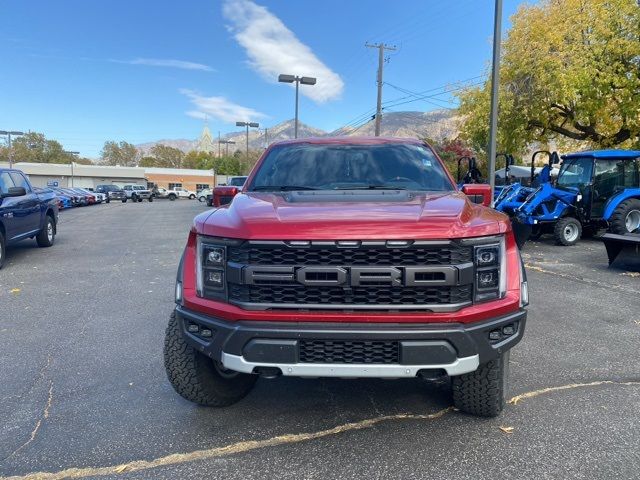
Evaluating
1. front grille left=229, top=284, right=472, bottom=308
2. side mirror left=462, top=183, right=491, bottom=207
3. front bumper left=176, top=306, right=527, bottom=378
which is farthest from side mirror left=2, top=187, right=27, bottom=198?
side mirror left=462, top=183, right=491, bottom=207

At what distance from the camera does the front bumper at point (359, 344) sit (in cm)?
246

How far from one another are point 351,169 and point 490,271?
1.71m

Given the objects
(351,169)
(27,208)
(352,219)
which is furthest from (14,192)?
(352,219)

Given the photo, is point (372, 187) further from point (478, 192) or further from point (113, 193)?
point (113, 193)

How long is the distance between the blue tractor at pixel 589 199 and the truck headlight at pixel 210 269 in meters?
10.3

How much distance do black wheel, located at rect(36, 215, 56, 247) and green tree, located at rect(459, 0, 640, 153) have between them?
13765 millimetres

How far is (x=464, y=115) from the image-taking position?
19766 millimetres

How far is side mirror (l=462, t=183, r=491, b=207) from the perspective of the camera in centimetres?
379

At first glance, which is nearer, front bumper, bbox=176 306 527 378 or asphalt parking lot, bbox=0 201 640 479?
front bumper, bbox=176 306 527 378

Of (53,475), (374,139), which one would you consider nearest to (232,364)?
(53,475)

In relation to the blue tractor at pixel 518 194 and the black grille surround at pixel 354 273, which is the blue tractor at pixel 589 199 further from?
the black grille surround at pixel 354 273

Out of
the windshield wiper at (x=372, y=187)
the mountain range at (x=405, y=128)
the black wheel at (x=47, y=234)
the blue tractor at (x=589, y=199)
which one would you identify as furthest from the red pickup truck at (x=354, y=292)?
the blue tractor at (x=589, y=199)

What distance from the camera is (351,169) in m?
3.98

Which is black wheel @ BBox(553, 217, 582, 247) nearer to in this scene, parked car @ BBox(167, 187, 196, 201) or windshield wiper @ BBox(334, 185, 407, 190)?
windshield wiper @ BBox(334, 185, 407, 190)
